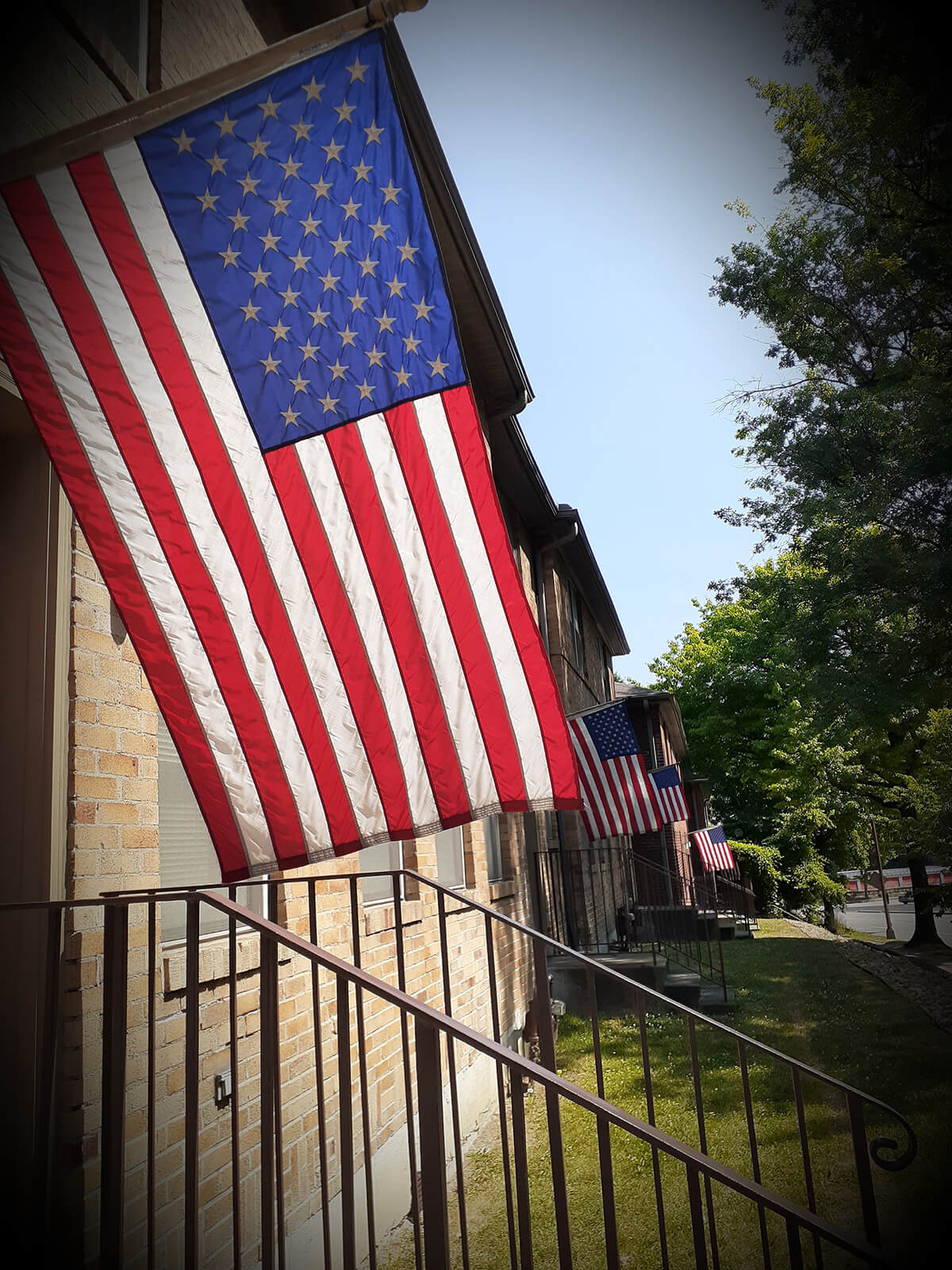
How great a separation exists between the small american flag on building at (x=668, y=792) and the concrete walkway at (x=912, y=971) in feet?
13.1

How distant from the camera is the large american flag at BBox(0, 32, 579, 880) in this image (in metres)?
2.63

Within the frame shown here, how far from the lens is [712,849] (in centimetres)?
2184

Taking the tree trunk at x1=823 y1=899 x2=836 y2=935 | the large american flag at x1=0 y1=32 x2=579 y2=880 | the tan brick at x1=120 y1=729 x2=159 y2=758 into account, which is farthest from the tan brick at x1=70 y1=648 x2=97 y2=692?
the tree trunk at x1=823 y1=899 x2=836 y2=935

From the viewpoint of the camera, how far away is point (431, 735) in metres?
3.22

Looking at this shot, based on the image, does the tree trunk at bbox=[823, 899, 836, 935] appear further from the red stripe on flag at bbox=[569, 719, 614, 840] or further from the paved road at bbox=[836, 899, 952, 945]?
the red stripe on flag at bbox=[569, 719, 614, 840]

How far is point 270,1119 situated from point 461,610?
165 cm

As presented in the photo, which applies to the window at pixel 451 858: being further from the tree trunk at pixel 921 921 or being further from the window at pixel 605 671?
the tree trunk at pixel 921 921

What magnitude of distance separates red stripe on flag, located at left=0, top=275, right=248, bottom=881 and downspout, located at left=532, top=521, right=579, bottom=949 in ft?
30.1

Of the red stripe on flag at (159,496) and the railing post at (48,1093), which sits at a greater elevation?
the red stripe on flag at (159,496)

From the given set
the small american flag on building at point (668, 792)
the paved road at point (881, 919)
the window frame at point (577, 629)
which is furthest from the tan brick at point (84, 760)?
the paved road at point (881, 919)

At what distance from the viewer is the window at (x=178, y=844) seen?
12.3 feet

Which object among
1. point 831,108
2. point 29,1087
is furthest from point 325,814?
point 831,108

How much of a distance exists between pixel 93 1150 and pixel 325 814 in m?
1.27

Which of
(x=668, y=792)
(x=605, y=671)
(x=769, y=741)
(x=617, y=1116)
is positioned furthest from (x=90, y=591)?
(x=769, y=741)
